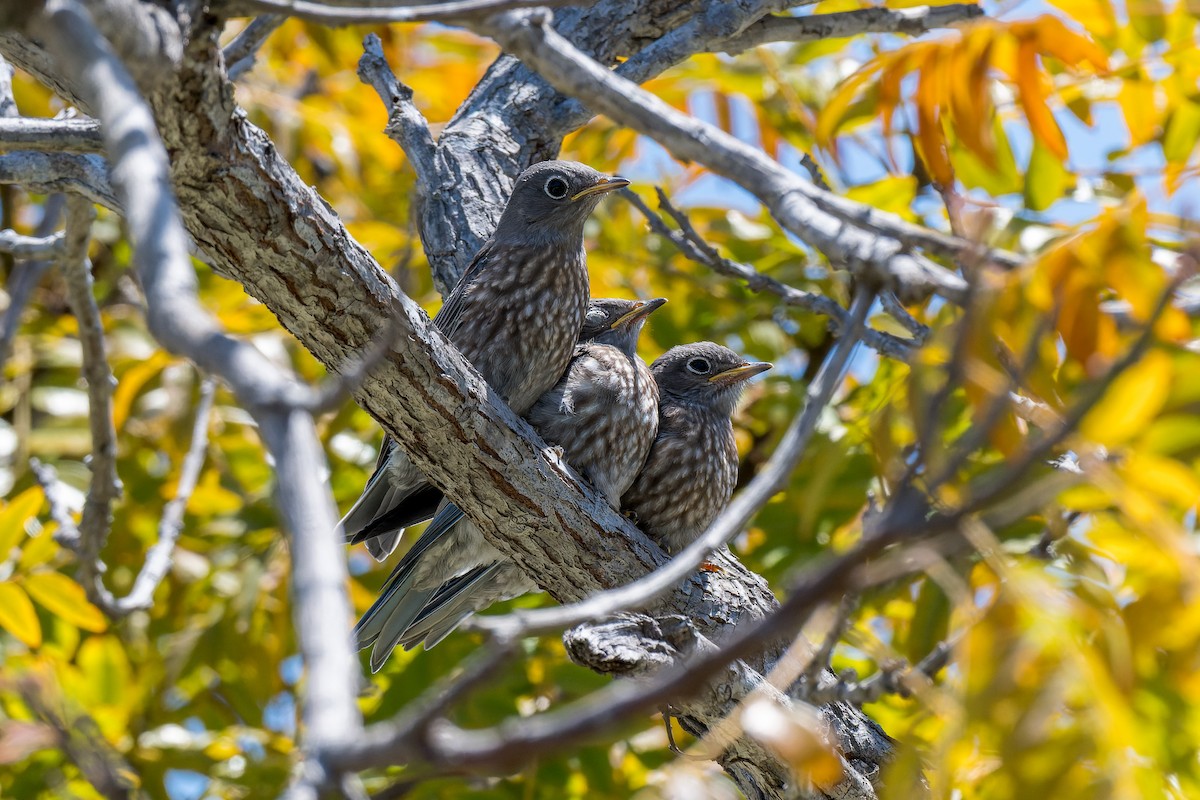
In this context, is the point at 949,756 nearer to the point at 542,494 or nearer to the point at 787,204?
the point at 787,204

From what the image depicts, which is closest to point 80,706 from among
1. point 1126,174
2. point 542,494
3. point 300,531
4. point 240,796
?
point 240,796

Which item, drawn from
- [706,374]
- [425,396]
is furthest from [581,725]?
[706,374]

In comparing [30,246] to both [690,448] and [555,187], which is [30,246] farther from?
[690,448]

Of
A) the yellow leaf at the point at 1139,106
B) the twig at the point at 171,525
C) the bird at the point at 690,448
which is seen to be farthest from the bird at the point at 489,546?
the yellow leaf at the point at 1139,106

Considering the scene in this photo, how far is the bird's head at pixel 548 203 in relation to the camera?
14.9ft

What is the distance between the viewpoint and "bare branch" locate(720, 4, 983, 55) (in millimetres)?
4066

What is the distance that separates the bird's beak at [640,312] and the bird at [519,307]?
9.5 inches

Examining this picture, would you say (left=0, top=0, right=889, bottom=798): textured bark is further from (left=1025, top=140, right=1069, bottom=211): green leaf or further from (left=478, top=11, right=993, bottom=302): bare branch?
(left=1025, top=140, right=1069, bottom=211): green leaf

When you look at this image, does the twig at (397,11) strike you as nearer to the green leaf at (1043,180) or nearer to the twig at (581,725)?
the twig at (581,725)

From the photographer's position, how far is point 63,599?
3656 mm

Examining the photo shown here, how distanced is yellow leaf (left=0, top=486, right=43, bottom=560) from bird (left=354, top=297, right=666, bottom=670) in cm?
118

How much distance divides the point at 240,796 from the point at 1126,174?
152 inches

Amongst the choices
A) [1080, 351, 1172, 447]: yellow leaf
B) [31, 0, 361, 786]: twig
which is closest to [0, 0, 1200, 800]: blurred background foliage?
[1080, 351, 1172, 447]: yellow leaf

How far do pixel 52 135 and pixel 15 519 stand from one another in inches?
47.9
